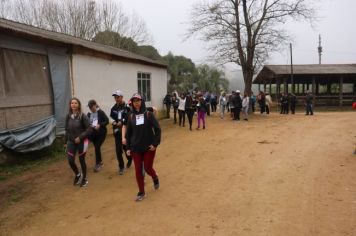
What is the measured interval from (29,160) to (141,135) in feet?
16.1

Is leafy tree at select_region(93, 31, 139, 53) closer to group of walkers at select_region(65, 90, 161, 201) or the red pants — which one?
group of walkers at select_region(65, 90, 161, 201)

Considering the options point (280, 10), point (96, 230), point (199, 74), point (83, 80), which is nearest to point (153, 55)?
point (199, 74)

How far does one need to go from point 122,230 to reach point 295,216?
241cm

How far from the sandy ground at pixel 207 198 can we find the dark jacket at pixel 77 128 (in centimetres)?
102

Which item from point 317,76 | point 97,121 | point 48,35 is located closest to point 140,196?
point 97,121

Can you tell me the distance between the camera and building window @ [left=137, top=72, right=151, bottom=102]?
18094 mm

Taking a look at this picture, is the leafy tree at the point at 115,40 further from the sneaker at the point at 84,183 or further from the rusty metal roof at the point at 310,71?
the sneaker at the point at 84,183

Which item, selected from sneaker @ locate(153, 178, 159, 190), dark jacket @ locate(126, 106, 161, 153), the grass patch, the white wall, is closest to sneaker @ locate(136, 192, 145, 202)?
sneaker @ locate(153, 178, 159, 190)

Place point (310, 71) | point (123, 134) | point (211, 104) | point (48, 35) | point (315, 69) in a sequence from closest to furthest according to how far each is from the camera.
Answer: point (123, 134), point (48, 35), point (211, 104), point (310, 71), point (315, 69)

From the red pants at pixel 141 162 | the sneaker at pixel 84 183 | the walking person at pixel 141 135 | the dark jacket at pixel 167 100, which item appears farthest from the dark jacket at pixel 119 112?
the dark jacket at pixel 167 100

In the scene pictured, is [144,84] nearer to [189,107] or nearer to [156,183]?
[189,107]

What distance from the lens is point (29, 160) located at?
31.1ft

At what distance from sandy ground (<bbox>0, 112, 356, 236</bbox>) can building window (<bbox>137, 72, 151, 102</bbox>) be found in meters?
8.38

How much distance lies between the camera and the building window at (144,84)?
18.1 metres
